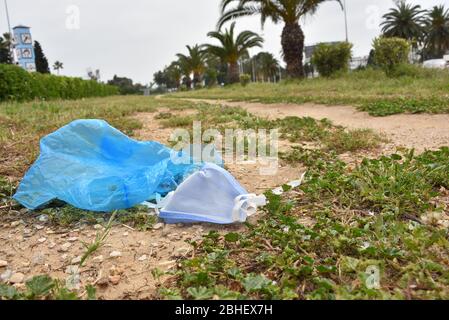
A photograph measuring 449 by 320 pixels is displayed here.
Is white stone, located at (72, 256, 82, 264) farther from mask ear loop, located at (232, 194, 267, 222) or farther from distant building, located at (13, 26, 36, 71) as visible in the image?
distant building, located at (13, 26, 36, 71)

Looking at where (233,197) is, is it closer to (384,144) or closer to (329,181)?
(329,181)

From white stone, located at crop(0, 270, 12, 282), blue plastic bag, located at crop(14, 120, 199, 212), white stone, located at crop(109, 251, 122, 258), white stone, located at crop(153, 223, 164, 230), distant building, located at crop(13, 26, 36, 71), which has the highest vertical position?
distant building, located at crop(13, 26, 36, 71)

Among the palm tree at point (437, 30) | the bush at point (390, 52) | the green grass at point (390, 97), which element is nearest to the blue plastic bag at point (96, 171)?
the green grass at point (390, 97)

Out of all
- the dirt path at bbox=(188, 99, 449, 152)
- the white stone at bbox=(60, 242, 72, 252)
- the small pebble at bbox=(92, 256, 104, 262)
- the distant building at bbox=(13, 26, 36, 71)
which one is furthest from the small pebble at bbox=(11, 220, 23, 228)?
the distant building at bbox=(13, 26, 36, 71)

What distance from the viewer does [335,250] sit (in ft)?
4.27

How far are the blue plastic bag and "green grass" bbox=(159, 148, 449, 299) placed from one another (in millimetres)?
544

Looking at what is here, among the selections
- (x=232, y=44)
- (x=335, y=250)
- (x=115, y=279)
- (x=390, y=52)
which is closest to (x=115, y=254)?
(x=115, y=279)

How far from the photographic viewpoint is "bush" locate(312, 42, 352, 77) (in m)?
13.4

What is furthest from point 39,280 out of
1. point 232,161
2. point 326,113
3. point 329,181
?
point 326,113

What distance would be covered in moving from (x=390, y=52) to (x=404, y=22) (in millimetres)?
28682

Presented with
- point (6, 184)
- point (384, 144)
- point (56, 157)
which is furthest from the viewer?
point (384, 144)

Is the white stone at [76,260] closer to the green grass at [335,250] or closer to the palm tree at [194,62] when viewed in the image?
the green grass at [335,250]

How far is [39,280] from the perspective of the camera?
3.71ft

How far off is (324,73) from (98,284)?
1366 cm
